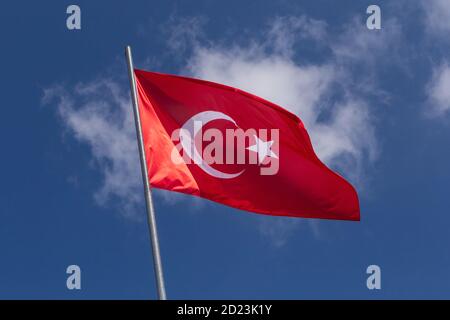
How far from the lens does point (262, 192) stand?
17531 mm

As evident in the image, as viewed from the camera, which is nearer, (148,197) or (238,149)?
(148,197)

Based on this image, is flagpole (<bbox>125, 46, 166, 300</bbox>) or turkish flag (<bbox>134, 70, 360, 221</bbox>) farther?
turkish flag (<bbox>134, 70, 360, 221</bbox>)

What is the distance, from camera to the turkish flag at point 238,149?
1731cm

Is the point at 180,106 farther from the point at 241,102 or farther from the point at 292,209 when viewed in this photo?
the point at 292,209

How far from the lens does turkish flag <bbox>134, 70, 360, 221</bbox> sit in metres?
17.3

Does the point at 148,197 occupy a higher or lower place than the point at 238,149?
lower

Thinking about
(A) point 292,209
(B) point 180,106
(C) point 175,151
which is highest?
(B) point 180,106

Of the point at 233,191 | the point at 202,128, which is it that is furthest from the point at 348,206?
the point at 202,128

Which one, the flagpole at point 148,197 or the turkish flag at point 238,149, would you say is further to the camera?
the turkish flag at point 238,149

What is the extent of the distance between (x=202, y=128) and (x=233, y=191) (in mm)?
1913

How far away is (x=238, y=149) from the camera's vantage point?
18125 mm
